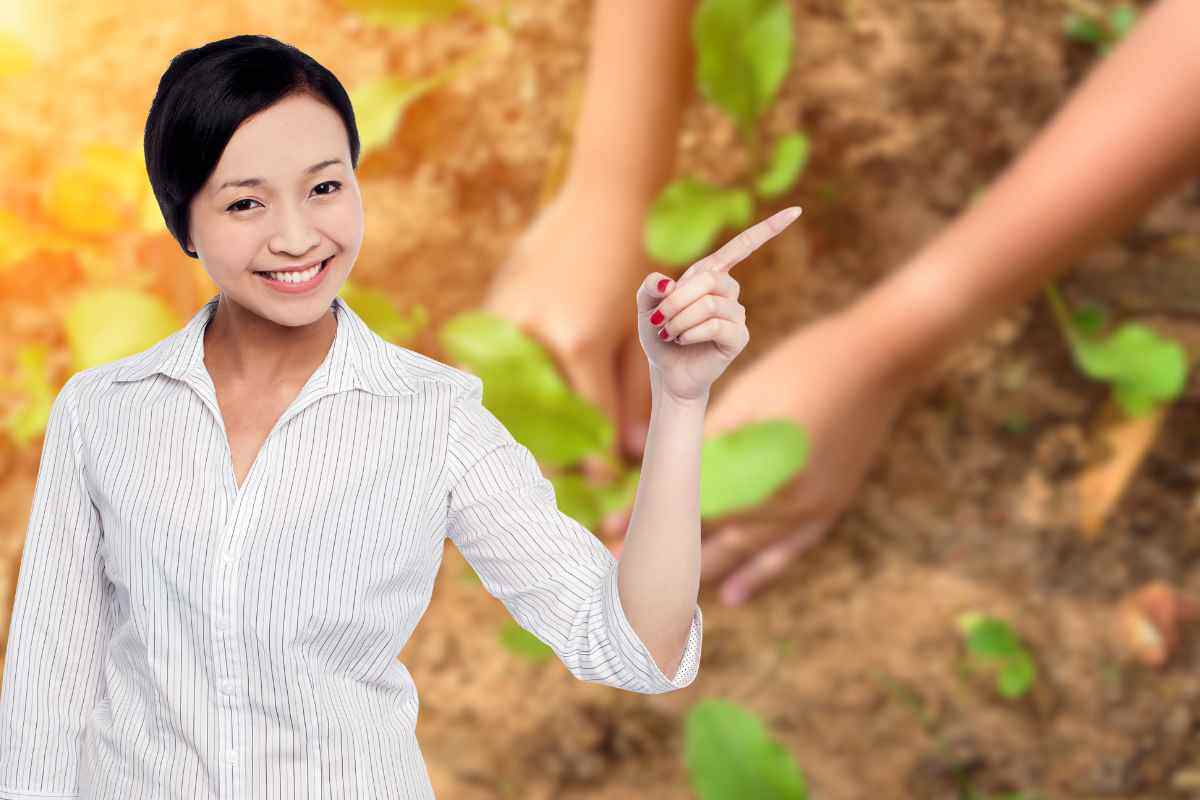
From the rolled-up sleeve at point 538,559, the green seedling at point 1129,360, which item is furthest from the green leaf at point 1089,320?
the rolled-up sleeve at point 538,559

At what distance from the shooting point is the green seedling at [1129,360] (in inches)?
25.8

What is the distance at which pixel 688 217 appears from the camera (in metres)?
0.61

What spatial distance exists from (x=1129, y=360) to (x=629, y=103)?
32 centimetres

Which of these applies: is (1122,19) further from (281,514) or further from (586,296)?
(281,514)

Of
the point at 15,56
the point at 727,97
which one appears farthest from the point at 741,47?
the point at 15,56

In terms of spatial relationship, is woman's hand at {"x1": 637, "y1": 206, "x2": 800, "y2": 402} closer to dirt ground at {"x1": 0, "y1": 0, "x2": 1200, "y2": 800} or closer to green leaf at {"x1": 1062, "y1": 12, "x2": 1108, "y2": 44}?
dirt ground at {"x1": 0, "y1": 0, "x2": 1200, "y2": 800}

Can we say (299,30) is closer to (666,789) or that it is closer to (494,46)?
(494,46)

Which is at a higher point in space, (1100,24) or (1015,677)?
(1100,24)

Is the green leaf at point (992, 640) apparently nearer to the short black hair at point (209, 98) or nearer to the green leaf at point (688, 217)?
the green leaf at point (688, 217)

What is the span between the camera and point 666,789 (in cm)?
62

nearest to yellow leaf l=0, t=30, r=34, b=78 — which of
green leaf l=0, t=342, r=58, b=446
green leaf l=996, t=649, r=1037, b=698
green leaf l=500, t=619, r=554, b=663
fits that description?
green leaf l=0, t=342, r=58, b=446

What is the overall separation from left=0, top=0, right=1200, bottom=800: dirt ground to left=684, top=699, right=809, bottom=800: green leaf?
73 mm

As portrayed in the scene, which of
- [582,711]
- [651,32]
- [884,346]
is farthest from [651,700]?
[651,32]

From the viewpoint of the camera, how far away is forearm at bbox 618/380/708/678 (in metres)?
0.25
